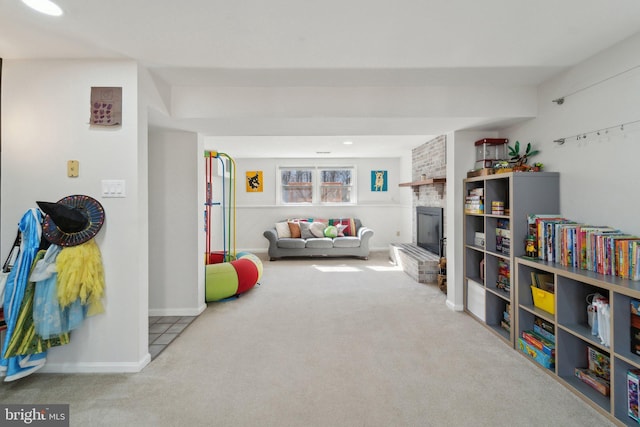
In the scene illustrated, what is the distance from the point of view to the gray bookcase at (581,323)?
164 cm

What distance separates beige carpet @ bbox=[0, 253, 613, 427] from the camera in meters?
1.72

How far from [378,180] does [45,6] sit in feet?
20.7

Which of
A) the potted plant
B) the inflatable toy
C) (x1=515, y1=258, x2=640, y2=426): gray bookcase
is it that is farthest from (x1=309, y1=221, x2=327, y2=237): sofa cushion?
(x1=515, y1=258, x2=640, y2=426): gray bookcase

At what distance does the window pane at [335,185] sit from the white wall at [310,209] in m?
0.19

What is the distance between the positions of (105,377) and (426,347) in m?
2.42

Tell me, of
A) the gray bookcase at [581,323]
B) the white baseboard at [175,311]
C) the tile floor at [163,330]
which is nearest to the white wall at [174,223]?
the white baseboard at [175,311]

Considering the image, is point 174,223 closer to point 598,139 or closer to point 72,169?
point 72,169

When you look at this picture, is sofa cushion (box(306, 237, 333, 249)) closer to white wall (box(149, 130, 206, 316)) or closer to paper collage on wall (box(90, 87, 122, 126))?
white wall (box(149, 130, 206, 316))

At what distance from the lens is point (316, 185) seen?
23.8 ft

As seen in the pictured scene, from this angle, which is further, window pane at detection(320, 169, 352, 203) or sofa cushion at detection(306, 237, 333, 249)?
window pane at detection(320, 169, 352, 203)

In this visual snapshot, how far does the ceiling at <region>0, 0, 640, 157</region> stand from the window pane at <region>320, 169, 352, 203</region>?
4.04 meters

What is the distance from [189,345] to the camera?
101 inches

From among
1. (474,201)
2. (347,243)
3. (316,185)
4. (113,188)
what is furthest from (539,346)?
(316,185)

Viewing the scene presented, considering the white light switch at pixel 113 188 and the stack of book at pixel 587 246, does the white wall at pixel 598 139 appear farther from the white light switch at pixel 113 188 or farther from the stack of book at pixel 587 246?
the white light switch at pixel 113 188
